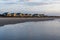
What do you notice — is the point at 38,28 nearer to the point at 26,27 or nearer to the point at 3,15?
the point at 26,27

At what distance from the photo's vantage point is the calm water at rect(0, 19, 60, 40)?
5.25 ft

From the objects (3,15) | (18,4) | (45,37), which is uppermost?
(18,4)

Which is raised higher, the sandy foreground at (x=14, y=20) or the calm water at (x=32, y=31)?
the sandy foreground at (x=14, y=20)

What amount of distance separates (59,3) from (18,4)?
0.42 meters

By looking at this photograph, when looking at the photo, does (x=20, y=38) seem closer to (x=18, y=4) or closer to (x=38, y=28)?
(x=38, y=28)

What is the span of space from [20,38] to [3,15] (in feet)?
0.96

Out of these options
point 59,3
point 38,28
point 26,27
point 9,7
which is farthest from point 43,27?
point 9,7

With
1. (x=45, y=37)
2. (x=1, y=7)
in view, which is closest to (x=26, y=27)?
(x=45, y=37)

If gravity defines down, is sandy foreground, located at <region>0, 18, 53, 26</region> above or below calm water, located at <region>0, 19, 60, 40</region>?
above

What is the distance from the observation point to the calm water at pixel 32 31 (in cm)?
160

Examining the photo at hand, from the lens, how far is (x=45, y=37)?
160cm

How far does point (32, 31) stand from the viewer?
163cm

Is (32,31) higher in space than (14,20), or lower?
lower

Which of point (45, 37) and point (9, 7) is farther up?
point (9, 7)
